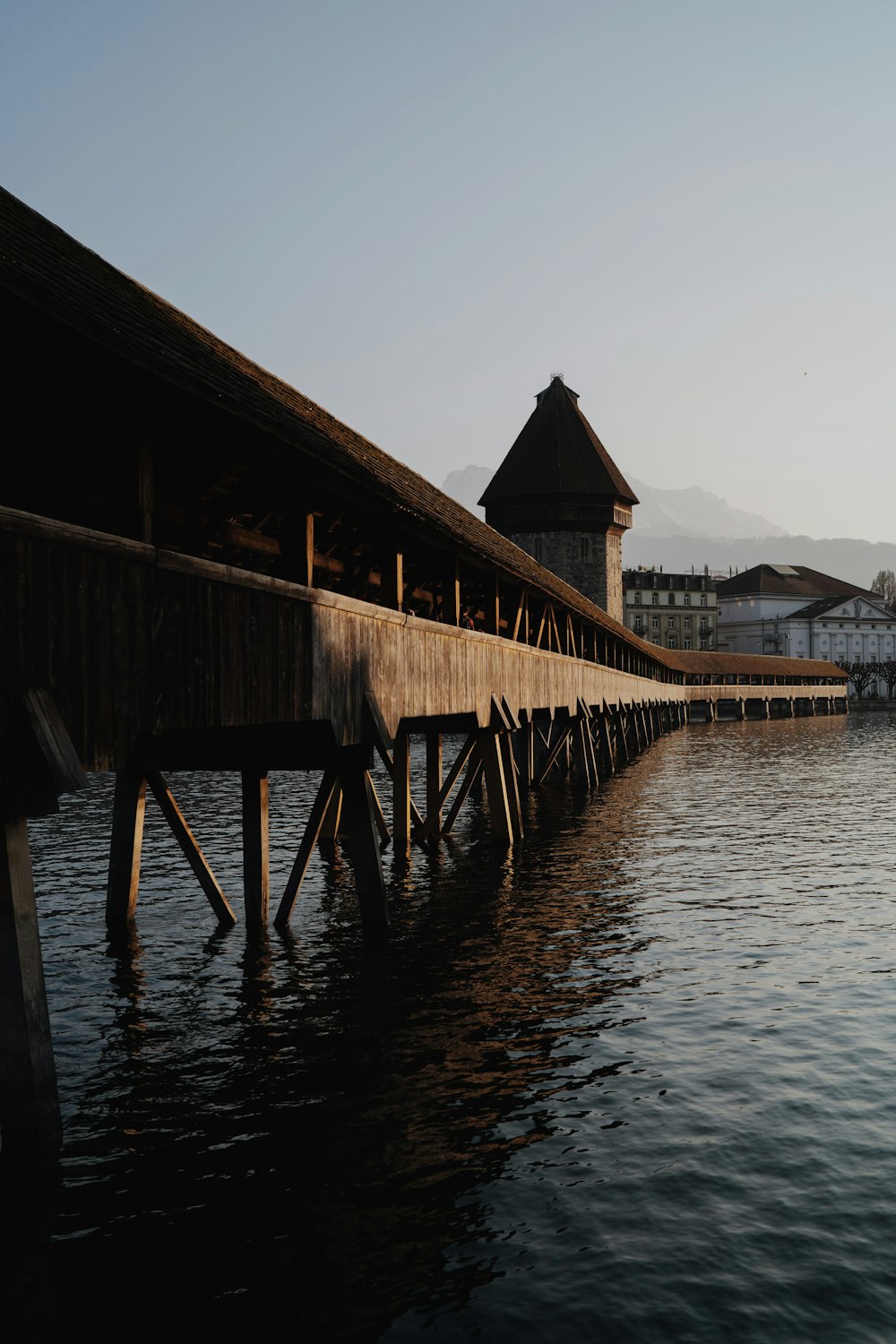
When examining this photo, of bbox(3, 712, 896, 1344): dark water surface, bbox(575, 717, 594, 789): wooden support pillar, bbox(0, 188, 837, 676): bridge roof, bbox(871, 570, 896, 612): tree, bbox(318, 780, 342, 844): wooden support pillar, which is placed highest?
bbox(871, 570, 896, 612): tree

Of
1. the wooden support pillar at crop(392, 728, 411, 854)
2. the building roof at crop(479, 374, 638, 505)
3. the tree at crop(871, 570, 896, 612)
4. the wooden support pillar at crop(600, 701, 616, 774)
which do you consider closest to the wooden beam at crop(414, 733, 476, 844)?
the wooden support pillar at crop(392, 728, 411, 854)

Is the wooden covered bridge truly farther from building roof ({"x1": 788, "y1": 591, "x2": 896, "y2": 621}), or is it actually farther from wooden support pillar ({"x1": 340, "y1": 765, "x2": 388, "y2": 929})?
building roof ({"x1": 788, "y1": 591, "x2": 896, "y2": 621})

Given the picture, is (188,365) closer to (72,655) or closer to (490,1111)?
(72,655)

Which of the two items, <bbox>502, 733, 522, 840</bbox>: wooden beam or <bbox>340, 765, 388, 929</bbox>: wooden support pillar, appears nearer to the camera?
<bbox>340, 765, 388, 929</bbox>: wooden support pillar

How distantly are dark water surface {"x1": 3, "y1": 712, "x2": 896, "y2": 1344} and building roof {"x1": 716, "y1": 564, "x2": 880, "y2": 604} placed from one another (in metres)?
115

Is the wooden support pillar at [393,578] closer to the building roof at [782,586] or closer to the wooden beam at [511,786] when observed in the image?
the wooden beam at [511,786]

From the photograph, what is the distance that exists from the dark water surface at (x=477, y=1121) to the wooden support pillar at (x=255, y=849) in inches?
16.6

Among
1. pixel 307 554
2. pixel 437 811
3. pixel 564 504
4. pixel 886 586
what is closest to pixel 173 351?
pixel 307 554

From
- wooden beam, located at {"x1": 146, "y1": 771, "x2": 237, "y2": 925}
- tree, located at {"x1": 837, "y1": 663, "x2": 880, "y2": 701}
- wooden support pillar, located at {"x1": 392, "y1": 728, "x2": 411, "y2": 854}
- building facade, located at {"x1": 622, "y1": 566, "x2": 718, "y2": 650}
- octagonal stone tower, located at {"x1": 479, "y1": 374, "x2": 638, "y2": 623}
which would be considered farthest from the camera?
building facade, located at {"x1": 622, "y1": 566, "x2": 718, "y2": 650}

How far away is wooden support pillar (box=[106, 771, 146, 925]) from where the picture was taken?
1457 cm

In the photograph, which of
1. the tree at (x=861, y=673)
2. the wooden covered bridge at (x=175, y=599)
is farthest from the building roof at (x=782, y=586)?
the wooden covered bridge at (x=175, y=599)

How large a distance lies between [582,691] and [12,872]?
24.4 m

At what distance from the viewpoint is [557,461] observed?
71.6 meters

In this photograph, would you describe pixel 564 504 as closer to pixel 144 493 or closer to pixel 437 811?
pixel 437 811
